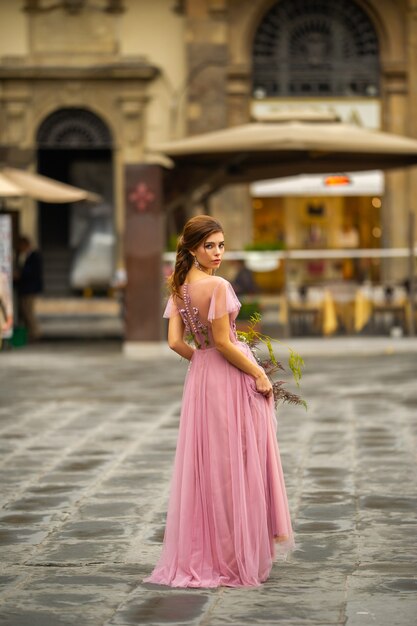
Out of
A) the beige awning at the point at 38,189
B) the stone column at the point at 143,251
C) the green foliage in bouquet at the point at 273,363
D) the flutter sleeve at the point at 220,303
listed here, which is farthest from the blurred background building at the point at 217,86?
the flutter sleeve at the point at 220,303

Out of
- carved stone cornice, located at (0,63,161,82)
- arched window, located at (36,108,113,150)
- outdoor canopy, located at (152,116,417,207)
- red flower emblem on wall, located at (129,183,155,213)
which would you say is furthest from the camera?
arched window, located at (36,108,113,150)

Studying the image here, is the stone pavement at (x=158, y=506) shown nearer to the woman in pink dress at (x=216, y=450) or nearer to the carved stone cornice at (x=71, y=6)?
the woman in pink dress at (x=216, y=450)

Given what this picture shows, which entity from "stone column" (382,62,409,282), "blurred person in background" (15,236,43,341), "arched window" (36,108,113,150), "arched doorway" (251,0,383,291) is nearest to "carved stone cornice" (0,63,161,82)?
"arched window" (36,108,113,150)

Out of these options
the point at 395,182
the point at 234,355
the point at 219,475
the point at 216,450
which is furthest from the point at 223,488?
the point at 395,182

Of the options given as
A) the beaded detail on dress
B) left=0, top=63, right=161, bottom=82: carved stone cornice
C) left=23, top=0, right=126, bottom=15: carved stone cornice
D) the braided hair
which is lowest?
the beaded detail on dress

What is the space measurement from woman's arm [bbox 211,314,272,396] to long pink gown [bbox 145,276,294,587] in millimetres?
38

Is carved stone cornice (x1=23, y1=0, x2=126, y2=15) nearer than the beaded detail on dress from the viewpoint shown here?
No

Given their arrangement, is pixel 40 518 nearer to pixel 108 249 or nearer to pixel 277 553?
pixel 277 553

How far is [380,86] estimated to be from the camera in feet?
110

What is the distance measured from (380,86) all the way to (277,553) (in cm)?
2668

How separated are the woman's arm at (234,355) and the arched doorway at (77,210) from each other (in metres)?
27.0

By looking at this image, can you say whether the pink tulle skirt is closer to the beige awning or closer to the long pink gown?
the long pink gown

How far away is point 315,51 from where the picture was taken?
33.6 m

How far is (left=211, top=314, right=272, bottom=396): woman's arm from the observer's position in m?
7.11
